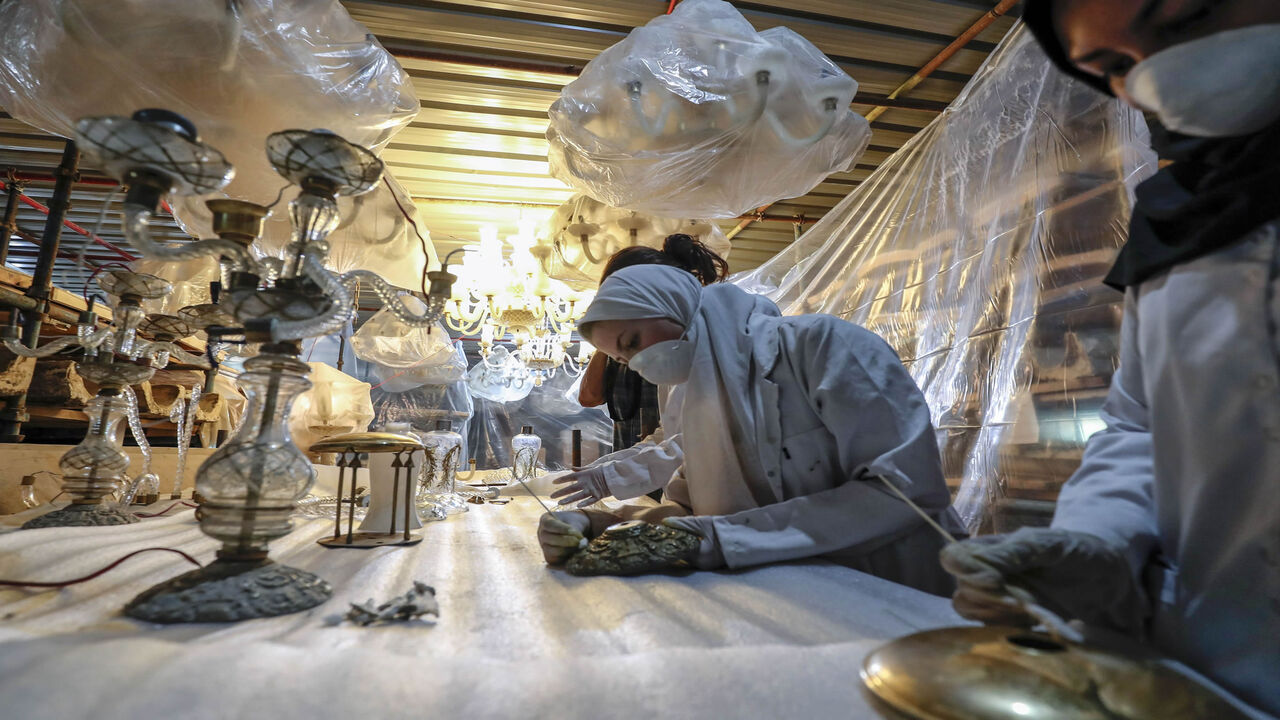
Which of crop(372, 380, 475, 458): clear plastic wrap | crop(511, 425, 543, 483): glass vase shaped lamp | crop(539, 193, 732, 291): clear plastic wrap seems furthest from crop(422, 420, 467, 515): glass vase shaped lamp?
crop(372, 380, 475, 458): clear plastic wrap

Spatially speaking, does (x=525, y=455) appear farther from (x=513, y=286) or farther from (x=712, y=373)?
(x=712, y=373)

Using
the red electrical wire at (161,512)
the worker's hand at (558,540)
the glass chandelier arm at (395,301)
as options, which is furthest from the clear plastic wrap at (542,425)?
the glass chandelier arm at (395,301)

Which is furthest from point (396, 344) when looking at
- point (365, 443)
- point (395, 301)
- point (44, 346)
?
point (395, 301)

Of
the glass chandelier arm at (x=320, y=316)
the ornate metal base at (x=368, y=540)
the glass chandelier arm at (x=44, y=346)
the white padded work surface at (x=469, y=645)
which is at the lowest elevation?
the white padded work surface at (x=469, y=645)

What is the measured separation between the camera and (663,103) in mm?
2008

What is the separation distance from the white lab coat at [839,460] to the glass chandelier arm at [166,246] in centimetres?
98

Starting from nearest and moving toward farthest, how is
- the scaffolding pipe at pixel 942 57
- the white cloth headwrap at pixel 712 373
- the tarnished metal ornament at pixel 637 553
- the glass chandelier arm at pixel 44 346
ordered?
the tarnished metal ornament at pixel 637 553
the white cloth headwrap at pixel 712 373
the glass chandelier arm at pixel 44 346
the scaffolding pipe at pixel 942 57

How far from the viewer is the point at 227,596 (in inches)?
33.3

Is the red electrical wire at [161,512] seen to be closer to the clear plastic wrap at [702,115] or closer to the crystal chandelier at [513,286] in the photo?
the crystal chandelier at [513,286]

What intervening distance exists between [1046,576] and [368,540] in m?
1.53

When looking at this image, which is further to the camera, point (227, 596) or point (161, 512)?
point (161, 512)

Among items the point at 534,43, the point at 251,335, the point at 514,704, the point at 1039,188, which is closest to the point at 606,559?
the point at 514,704

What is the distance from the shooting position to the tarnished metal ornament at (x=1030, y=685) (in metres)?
0.47

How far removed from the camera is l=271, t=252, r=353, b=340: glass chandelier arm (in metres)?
Answer: 0.94
